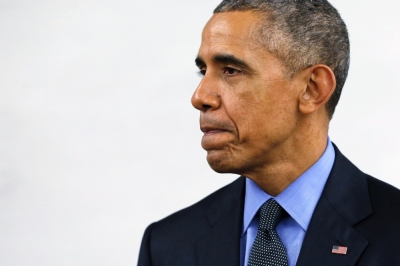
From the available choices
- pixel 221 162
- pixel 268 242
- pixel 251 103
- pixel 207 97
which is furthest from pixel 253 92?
pixel 268 242

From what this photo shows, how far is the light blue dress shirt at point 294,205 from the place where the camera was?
313cm

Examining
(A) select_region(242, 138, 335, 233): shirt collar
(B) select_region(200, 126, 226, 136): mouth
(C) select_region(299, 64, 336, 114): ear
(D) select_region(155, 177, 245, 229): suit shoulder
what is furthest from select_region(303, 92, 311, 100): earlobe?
(D) select_region(155, 177, 245, 229): suit shoulder

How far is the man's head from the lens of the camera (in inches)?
121

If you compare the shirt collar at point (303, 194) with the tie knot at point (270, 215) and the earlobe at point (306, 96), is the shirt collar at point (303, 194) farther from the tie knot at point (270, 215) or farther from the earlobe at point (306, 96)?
the earlobe at point (306, 96)

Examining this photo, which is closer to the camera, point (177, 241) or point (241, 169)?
point (241, 169)

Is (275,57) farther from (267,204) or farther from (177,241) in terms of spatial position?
(177,241)

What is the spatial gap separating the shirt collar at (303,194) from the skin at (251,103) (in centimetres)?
5

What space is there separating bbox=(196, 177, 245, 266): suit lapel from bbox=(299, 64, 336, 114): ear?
0.42 meters

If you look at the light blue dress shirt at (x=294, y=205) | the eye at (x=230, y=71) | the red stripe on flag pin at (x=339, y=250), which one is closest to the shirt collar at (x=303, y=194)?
the light blue dress shirt at (x=294, y=205)

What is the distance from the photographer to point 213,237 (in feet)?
10.8

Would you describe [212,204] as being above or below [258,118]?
below

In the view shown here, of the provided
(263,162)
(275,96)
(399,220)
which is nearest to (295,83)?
(275,96)

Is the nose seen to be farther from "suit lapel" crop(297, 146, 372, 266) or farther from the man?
"suit lapel" crop(297, 146, 372, 266)

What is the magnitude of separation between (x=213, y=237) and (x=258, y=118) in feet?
1.60
